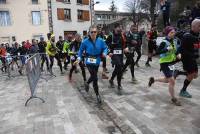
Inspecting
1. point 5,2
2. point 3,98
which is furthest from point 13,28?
point 3,98

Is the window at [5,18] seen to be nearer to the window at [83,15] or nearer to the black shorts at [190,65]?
the window at [83,15]

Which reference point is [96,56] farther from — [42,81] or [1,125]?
[42,81]

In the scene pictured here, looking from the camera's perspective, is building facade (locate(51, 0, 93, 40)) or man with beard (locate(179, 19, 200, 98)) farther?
building facade (locate(51, 0, 93, 40))

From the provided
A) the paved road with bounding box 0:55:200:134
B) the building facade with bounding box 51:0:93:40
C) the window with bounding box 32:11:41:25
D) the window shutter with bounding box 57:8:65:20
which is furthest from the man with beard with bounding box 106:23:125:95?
the window shutter with bounding box 57:8:65:20

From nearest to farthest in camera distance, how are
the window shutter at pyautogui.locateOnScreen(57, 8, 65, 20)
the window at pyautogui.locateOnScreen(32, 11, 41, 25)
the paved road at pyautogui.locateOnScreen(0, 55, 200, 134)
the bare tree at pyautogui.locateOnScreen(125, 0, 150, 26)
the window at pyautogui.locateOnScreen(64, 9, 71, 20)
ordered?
1. the paved road at pyautogui.locateOnScreen(0, 55, 200, 134)
2. the window at pyautogui.locateOnScreen(32, 11, 41, 25)
3. the window shutter at pyautogui.locateOnScreen(57, 8, 65, 20)
4. the window at pyautogui.locateOnScreen(64, 9, 71, 20)
5. the bare tree at pyautogui.locateOnScreen(125, 0, 150, 26)

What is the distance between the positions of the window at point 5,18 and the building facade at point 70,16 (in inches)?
245

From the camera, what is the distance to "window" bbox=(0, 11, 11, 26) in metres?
38.6

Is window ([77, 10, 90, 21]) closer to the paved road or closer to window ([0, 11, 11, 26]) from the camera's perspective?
window ([0, 11, 11, 26])

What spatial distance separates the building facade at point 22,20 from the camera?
38812 millimetres

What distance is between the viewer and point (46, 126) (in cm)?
662

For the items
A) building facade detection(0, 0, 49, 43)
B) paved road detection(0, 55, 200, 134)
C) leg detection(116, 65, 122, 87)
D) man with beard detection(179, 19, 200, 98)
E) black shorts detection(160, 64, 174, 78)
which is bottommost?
paved road detection(0, 55, 200, 134)

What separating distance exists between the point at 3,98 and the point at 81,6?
38.5m

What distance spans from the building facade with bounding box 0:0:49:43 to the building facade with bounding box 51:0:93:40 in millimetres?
1928

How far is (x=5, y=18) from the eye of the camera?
3884cm
